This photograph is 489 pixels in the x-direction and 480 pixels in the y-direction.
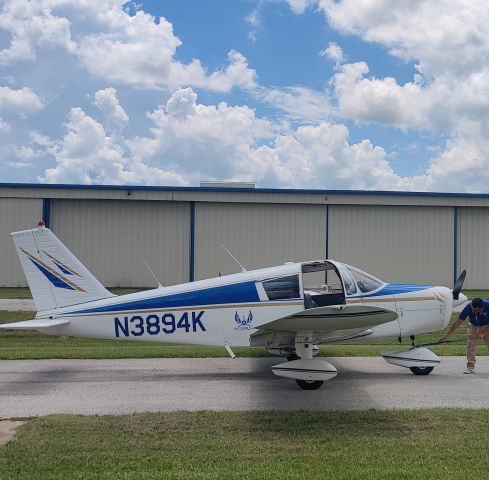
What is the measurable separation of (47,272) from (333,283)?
195 inches

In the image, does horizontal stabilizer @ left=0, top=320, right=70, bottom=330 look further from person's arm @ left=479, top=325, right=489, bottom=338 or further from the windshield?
person's arm @ left=479, top=325, right=489, bottom=338

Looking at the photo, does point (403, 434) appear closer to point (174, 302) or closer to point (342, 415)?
point (342, 415)

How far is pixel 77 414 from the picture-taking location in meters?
6.84

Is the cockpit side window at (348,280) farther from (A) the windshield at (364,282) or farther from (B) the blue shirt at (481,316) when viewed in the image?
(B) the blue shirt at (481,316)

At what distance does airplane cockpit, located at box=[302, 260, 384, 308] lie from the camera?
9141 millimetres

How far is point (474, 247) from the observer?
29.3 m

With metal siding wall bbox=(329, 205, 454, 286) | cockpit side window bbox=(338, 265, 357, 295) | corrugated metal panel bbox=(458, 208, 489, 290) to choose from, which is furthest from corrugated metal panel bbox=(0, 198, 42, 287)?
corrugated metal panel bbox=(458, 208, 489, 290)

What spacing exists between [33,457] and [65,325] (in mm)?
4065

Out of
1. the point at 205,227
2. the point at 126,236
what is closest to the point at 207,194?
the point at 205,227

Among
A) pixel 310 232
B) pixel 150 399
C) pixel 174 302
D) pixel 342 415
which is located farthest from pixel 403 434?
pixel 310 232

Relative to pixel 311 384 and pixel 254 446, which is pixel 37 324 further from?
pixel 254 446

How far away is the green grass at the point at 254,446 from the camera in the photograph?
485cm

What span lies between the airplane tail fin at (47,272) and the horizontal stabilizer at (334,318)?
3.71 m

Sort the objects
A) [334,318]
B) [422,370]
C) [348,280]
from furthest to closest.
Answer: [422,370], [348,280], [334,318]
